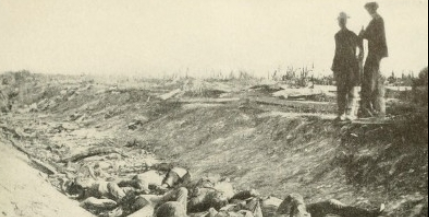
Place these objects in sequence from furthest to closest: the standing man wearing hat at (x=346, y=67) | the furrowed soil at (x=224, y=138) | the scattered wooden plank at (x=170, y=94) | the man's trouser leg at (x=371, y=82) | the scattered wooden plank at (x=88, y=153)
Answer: the scattered wooden plank at (x=88, y=153), the scattered wooden plank at (x=170, y=94), the standing man wearing hat at (x=346, y=67), the man's trouser leg at (x=371, y=82), the furrowed soil at (x=224, y=138)

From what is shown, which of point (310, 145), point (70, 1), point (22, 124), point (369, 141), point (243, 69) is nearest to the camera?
point (369, 141)

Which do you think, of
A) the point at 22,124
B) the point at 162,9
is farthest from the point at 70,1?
the point at 22,124

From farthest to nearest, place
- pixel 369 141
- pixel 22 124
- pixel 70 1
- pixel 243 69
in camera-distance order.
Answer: pixel 22 124 < pixel 70 1 < pixel 243 69 < pixel 369 141

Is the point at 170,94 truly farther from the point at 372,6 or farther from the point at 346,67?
the point at 372,6

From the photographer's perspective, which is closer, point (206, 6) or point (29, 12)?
point (206, 6)

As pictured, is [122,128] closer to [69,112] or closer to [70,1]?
[69,112]

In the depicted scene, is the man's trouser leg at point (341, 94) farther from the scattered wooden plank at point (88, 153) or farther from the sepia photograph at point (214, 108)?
the scattered wooden plank at point (88, 153)

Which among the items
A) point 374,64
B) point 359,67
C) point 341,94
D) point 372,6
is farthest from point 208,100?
point 372,6

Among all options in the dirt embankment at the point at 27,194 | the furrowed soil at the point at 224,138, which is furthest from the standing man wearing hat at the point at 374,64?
the dirt embankment at the point at 27,194
